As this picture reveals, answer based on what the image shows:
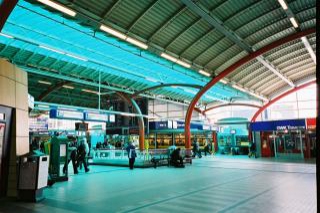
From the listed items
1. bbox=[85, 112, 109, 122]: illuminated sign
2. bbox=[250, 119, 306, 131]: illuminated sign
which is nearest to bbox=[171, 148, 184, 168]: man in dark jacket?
bbox=[85, 112, 109, 122]: illuminated sign

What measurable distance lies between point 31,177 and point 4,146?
1224mm

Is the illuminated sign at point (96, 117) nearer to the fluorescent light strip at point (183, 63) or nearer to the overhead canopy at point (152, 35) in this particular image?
the overhead canopy at point (152, 35)

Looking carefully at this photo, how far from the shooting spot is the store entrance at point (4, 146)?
734cm

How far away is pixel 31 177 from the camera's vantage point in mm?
Result: 7133

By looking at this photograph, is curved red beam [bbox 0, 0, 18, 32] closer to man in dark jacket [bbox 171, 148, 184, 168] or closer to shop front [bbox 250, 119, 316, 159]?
man in dark jacket [bbox 171, 148, 184, 168]

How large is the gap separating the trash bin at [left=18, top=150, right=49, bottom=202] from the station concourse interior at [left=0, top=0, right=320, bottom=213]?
0.03 metres

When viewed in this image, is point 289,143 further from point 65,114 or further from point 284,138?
point 65,114

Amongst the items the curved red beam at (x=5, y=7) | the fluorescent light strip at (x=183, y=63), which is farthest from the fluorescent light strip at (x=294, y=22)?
the curved red beam at (x=5, y=7)

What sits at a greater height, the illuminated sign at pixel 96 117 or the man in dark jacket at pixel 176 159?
the illuminated sign at pixel 96 117

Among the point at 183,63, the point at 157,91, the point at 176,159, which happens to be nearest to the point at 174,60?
the point at 183,63

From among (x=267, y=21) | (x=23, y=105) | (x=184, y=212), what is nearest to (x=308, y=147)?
(x=267, y=21)

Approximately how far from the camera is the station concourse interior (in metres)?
7.30

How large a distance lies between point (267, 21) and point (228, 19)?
9.65 feet

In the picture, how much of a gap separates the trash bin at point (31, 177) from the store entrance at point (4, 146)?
55 centimetres
